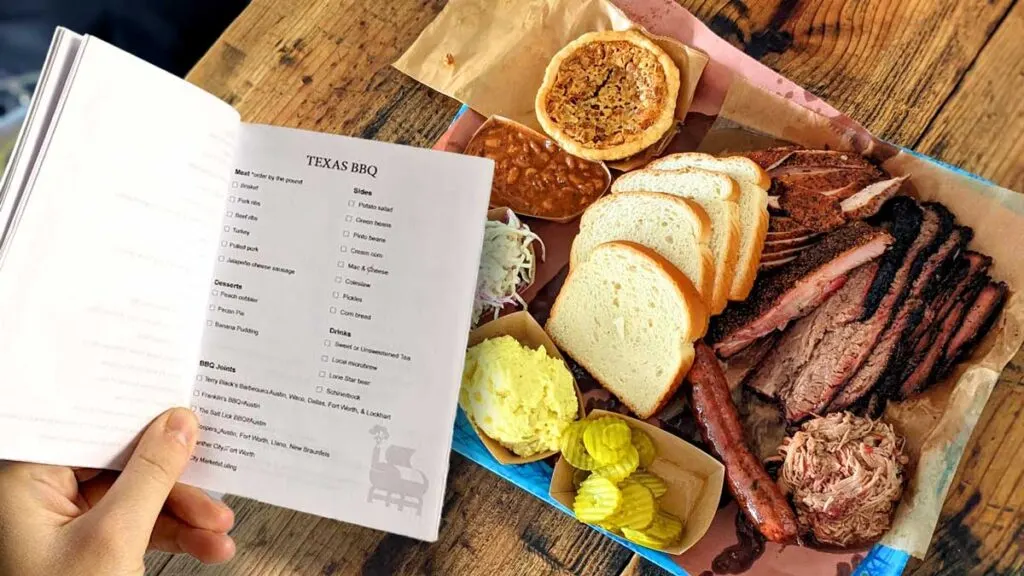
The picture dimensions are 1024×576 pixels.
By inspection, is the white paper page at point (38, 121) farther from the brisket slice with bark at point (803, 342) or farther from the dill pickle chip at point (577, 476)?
the brisket slice with bark at point (803, 342)

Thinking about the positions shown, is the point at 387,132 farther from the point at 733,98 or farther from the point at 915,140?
the point at 915,140

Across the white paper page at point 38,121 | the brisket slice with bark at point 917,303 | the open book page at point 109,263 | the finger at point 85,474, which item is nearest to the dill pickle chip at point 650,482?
the brisket slice with bark at point 917,303

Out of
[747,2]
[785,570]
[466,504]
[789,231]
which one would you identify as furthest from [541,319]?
[747,2]

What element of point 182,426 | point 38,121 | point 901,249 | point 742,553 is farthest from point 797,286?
point 38,121

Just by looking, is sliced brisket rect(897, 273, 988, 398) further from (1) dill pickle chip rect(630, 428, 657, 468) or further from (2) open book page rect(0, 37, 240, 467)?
(2) open book page rect(0, 37, 240, 467)

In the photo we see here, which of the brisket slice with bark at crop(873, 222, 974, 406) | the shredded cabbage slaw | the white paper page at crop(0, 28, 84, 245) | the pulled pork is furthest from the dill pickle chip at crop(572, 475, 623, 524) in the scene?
the white paper page at crop(0, 28, 84, 245)

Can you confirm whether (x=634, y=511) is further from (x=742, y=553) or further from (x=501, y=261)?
(x=501, y=261)
